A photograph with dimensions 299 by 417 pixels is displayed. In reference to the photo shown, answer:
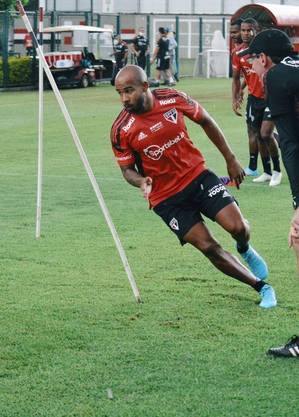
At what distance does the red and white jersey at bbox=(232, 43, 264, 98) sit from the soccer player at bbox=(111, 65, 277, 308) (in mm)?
7211

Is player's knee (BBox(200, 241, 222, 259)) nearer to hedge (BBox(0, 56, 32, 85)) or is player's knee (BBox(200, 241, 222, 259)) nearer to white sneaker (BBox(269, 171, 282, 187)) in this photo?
white sneaker (BBox(269, 171, 282, 187))

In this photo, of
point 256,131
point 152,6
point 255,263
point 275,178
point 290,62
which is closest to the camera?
point 290,62

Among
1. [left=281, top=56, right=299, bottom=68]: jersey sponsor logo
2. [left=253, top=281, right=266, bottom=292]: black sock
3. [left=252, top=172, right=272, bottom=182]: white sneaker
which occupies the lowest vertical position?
[left=252, top=172, right=272, bottom=182]: white sneaker

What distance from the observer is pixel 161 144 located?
25.9ft

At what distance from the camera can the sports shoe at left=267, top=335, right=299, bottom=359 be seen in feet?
22.2

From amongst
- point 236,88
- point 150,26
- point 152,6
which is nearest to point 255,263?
point 236,88

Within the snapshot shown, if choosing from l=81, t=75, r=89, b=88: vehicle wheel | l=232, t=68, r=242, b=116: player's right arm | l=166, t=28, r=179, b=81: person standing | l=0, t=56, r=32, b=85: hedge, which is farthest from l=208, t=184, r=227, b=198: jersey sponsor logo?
l=166, t=28, r=179, b=81: person standing

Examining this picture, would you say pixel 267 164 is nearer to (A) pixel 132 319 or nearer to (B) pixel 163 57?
(A) pixel 132 319

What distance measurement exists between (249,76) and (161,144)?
309 inches

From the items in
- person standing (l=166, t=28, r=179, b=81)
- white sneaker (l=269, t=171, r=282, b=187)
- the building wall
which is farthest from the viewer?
the building wall

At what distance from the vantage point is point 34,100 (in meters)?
33.0

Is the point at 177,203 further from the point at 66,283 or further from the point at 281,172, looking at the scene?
the point at 281,172

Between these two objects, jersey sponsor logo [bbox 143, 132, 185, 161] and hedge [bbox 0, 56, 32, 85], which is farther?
hedge [bbox 0, 56, 32, 85]

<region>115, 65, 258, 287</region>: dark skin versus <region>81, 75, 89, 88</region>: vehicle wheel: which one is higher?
<region>115, 65, 258, 287</region>: dark skin
